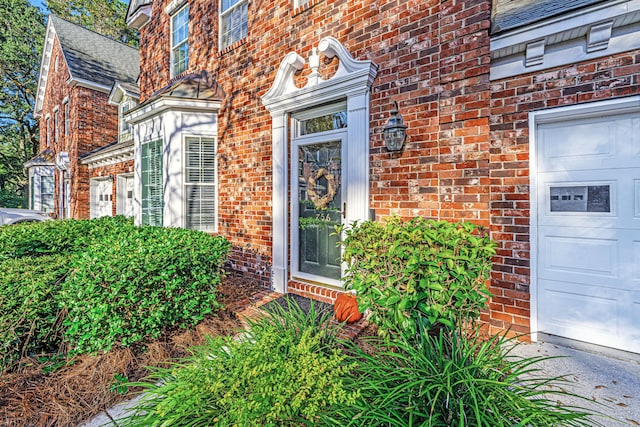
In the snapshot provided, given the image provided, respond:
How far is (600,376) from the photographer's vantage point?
2449 mm

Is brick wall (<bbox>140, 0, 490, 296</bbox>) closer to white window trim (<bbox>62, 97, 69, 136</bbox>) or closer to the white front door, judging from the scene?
the white front door

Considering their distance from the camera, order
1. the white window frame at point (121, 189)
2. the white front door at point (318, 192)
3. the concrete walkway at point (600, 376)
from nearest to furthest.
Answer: the concrete walkway at point (600, 376), the white front door at point (318, 192), the white window frame at point (121, 189)

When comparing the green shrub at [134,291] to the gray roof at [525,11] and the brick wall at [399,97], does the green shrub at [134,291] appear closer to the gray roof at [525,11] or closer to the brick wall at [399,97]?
the brick wall at [399,97]

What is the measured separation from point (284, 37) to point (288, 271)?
133 inches

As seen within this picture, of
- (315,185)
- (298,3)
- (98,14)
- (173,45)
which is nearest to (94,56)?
(173,45)

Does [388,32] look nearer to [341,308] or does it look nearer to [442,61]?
[442,61]

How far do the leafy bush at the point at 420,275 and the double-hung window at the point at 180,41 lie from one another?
20.1 feet

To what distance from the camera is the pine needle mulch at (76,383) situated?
218cm

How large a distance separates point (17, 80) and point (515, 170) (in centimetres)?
2628

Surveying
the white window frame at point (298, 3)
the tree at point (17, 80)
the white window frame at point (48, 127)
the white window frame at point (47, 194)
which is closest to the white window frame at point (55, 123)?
the white window frame at point (48, 127)

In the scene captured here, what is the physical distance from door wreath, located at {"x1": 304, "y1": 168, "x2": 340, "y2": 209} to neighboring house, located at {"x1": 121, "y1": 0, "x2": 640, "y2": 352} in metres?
0.02

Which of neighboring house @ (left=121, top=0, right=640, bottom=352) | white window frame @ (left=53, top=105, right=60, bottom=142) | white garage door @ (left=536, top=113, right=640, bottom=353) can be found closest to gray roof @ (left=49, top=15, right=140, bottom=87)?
white window frame @ (left=53, top=105, right=60, bottom=142)

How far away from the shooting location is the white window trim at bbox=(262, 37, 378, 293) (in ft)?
12.1

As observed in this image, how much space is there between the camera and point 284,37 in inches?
178
